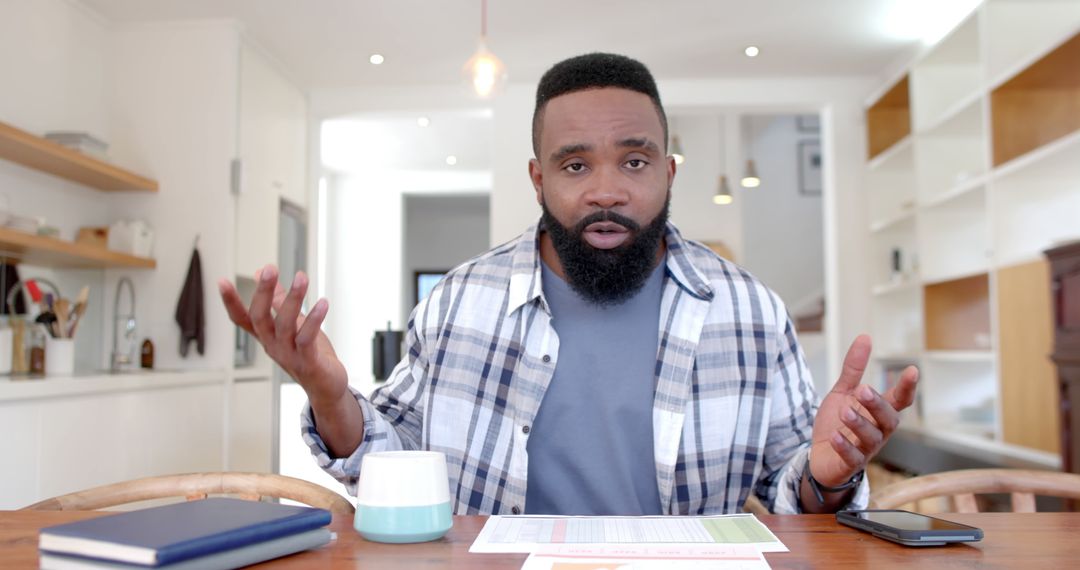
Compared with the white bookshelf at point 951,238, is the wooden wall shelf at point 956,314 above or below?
below

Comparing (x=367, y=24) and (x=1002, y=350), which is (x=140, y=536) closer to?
(x=1002, y=350)

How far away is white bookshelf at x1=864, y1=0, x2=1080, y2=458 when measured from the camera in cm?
327

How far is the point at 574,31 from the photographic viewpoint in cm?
450

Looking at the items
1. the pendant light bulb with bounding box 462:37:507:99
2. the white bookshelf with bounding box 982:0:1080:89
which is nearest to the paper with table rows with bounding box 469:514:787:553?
the pendant light bulb with bounding box 462:37:507:99

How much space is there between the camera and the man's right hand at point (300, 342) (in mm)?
872

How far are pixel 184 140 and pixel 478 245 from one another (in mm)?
6860

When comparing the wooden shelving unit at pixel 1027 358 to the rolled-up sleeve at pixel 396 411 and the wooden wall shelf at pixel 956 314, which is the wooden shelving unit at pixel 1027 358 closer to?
the wooden wall shelf at pixel 956 314

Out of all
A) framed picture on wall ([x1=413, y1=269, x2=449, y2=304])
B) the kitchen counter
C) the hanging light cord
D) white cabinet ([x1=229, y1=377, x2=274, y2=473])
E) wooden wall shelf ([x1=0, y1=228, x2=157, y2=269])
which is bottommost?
white cabinet ([x1=229, y1=377, x2=274, y2=473])

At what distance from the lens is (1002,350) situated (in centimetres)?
344

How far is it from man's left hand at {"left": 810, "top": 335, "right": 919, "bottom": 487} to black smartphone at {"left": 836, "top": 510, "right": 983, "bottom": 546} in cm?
8

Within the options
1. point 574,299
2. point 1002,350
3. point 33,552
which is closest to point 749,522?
point 574,299

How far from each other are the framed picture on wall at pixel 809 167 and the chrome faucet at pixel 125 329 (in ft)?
20.4

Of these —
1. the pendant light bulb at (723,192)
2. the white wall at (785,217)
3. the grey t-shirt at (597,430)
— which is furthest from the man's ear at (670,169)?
the white wall at (785,217)

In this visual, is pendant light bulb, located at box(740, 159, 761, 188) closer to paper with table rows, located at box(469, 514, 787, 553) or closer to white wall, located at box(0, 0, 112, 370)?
white wall, located at box(0, 0, 112, 370)
